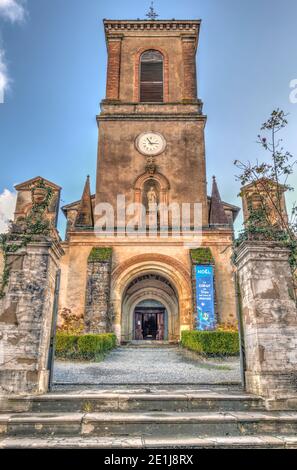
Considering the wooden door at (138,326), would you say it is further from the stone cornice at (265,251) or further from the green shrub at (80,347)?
the stone cornice at (265,251)

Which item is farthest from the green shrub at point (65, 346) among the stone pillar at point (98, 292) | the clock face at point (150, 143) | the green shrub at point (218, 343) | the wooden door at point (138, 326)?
the wooden door at point (138, 326)

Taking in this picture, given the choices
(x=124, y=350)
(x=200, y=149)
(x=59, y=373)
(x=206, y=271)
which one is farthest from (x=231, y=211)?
(x=59, y=373)

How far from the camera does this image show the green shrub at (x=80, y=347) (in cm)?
1255

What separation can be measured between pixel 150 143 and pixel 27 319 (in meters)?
16.1

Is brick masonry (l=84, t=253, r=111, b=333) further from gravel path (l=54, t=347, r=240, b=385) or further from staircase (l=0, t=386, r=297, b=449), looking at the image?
staircase (l=0, t=386, r=297, b=449)

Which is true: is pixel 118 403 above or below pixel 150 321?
below

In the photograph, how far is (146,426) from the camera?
16.6 ft

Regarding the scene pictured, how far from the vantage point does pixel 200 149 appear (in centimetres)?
2081

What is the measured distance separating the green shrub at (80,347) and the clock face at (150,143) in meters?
11.6

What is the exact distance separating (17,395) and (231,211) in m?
23.2

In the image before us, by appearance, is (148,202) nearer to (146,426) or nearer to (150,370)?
(150,370)

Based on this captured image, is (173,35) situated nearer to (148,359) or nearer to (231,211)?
(231,211)

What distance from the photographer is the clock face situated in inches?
814

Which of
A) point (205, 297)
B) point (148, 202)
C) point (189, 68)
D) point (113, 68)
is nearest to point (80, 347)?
point (205, 297)
